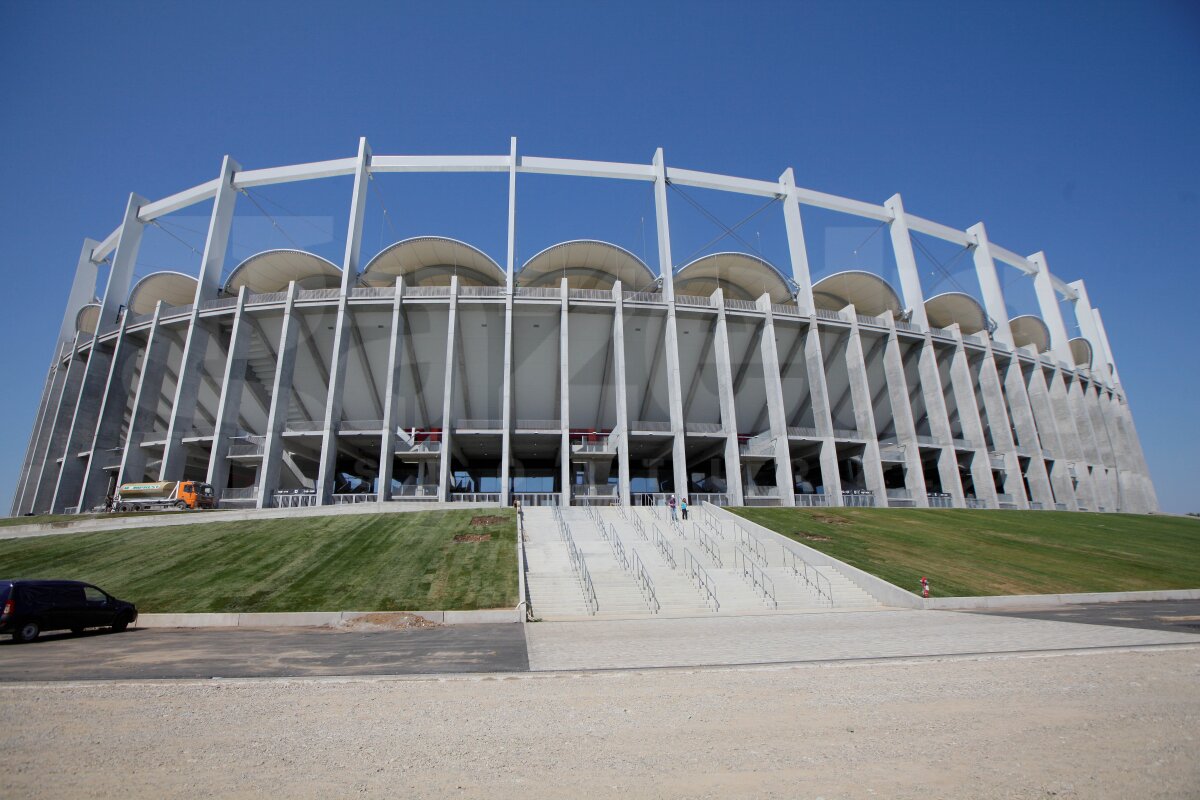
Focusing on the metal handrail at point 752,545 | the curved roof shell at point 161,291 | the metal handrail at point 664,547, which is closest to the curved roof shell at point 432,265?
the curved roof shell at point 161,291

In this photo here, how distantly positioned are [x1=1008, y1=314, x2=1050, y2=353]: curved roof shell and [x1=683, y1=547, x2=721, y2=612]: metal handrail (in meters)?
41.7

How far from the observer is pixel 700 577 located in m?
17.4

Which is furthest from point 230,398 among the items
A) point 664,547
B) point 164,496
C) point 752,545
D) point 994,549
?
point 994,549

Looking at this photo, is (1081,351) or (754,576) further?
(1081,351)

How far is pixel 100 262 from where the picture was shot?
4538 cm

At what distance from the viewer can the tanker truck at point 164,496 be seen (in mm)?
27656

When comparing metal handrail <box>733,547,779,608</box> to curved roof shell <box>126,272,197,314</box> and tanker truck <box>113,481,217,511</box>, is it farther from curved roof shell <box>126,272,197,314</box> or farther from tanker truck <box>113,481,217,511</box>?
curved roof shell <box>126,272,197,314</box>

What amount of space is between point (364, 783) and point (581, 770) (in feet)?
5.10

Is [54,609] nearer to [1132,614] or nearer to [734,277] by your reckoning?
[1132,614]

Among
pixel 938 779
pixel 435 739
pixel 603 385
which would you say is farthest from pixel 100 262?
pixel 938 779

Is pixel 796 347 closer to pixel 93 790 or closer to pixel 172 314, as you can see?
pixel 93 790

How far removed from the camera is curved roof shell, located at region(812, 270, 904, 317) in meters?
36.8

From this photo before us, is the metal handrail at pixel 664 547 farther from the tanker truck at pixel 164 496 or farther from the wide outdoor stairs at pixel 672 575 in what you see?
the tanker truck at pixel 164 496

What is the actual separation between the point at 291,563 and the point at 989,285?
4945cm
